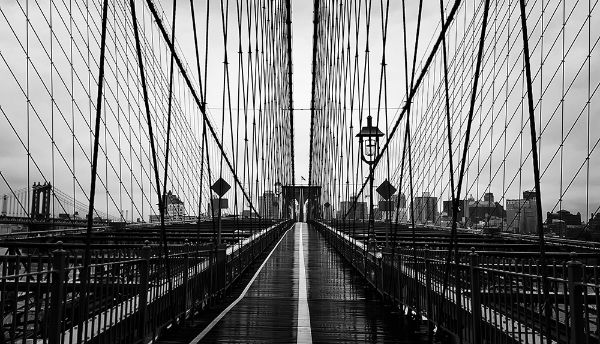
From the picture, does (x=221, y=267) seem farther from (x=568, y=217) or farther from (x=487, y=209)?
(x=487, y=209)

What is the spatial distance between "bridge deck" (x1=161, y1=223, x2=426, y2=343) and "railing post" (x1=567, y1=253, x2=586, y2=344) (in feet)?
11.0

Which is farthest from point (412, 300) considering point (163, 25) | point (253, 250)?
point (163, 25)

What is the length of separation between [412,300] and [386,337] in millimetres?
795

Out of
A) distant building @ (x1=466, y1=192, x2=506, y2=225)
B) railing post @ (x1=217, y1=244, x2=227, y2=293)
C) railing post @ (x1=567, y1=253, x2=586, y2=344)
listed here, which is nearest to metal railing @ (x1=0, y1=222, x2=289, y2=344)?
railing post @ (x1=217, y1=244, x2=227, y2=293)

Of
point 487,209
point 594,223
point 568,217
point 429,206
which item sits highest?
point 429,206

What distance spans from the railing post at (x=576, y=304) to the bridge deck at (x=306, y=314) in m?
3.35

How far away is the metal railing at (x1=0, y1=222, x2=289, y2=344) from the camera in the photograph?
3.66m

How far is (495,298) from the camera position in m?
4.48

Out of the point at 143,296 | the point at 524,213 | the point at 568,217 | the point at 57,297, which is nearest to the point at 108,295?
the point at 143,296

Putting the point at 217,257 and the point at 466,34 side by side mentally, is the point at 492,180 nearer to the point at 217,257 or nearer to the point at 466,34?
the point at 466,34

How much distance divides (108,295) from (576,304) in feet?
10.2

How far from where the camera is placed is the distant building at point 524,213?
52.1 feet

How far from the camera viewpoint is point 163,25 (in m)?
→ 17.8

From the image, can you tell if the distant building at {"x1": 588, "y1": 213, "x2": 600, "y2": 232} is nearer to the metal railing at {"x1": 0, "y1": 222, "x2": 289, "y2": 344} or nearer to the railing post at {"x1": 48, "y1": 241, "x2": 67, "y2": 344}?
the metal railing at {"x1": 0, "y1": 222, "x2": 289, "y2": 344}
